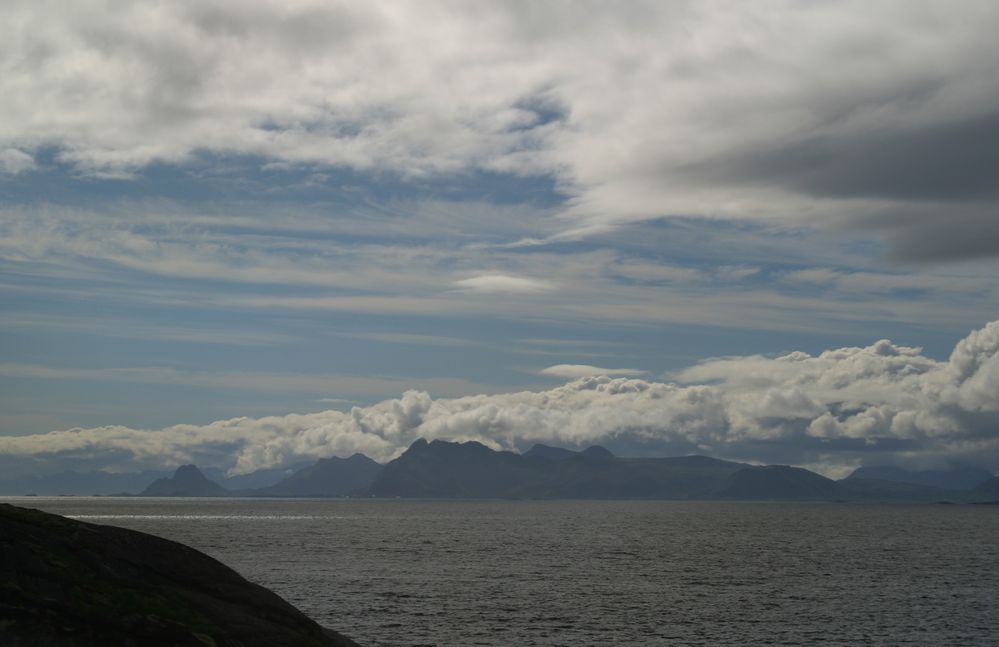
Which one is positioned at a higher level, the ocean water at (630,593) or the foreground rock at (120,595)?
the foreground rock at (120,595)

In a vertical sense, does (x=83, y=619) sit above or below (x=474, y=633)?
above

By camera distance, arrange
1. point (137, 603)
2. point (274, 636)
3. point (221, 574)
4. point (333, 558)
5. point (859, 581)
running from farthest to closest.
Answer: point (333, 558)
point (859, 581)
point (221, 574)
point (274, 636)
point (137, 603)

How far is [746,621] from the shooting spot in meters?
80.1

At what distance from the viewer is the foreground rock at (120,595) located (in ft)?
110

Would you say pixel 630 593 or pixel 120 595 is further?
pixel 630 593

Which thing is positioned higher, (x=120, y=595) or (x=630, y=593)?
(x=120, y=595)

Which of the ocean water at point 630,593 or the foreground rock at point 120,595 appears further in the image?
the ocean water at point 630,593

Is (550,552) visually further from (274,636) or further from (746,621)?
(274,636)

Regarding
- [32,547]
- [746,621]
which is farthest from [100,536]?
[746,621]

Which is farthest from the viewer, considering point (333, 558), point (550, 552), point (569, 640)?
point (550, 552)

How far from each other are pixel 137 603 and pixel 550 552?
129 m

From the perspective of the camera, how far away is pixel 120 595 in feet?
120

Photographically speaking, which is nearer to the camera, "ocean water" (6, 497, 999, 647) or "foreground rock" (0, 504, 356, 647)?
"foreground rock" (0, 504, 356, 647)

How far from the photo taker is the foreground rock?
1321 inches
